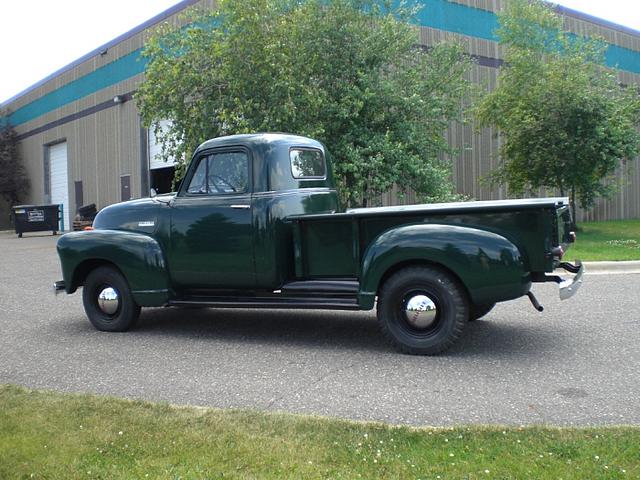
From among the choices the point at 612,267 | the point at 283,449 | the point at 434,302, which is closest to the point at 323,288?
the point at 434,302

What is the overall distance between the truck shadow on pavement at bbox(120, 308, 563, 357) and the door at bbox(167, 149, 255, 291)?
626 millimetres

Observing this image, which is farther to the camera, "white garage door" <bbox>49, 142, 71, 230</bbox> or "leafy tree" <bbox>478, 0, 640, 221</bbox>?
"white garage door" <bbox>49, 142, 71, 230</bbox>

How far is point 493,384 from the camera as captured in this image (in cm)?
464

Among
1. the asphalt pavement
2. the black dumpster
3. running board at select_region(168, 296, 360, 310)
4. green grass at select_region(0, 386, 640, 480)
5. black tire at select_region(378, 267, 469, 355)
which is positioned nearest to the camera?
green grass at select_region(0, 386, 640, 480)

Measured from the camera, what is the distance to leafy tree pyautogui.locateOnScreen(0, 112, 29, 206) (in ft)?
135

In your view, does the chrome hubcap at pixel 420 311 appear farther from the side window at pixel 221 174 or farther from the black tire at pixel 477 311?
the side window at pixel 221 174

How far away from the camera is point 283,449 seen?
3375 millimetres

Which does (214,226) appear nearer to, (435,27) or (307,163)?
(307,163)

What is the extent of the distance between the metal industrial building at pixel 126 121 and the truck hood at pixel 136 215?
13.7m

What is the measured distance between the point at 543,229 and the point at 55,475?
12.8 ft

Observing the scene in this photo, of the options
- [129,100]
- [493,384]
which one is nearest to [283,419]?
[493,384]

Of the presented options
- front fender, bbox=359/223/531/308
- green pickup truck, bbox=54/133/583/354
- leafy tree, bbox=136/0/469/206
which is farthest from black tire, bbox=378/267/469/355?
leafy tree, bbox=136/0/469/206

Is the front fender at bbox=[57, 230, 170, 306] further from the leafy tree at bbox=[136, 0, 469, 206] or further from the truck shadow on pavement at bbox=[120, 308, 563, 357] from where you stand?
the leafy tree at bbox=[136, 0, 469, 206]

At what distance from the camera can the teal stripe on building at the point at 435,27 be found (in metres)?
22.1
